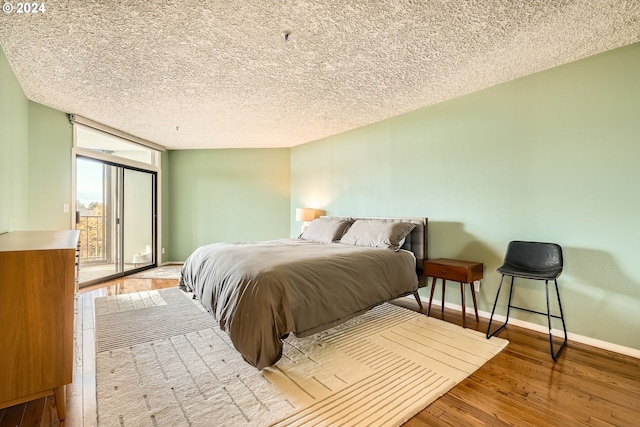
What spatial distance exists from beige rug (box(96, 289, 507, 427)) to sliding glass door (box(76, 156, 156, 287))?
2.19m

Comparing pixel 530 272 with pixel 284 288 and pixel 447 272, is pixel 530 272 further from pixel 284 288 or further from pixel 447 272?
pixel 284 288

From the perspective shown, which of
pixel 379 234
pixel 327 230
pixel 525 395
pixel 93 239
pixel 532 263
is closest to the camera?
pixel 525 395

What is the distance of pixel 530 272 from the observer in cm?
239

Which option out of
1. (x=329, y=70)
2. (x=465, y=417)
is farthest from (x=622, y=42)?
(x=465, y=417)

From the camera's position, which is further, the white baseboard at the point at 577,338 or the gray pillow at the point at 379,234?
the gray pillow at the point at 379,234

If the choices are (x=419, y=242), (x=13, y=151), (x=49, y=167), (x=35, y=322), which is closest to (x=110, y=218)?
(x=49, y=167)

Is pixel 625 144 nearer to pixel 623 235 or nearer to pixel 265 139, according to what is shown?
pixel 623 235

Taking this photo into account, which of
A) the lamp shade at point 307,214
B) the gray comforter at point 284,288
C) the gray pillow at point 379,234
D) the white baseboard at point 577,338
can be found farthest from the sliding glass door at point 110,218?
the white baseboard at point 577,338

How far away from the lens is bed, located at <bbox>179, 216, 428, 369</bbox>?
188 cm

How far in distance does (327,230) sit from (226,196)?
2.93 metres

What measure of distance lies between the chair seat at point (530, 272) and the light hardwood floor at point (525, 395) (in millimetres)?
585

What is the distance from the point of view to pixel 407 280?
295 centimetres

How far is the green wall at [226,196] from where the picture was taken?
5730 millimetres

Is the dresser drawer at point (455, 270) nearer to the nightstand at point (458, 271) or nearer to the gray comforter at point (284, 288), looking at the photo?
the nightstand at point (458, 271)
